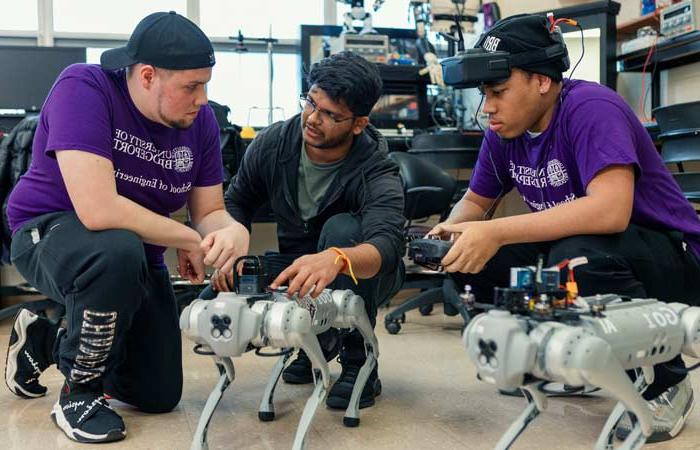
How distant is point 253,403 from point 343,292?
19.5 inches

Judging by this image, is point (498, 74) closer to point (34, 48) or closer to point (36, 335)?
point (36, 335)

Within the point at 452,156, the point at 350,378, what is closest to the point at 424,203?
the point at 452,156

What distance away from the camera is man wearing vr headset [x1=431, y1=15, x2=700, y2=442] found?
5.24 feet

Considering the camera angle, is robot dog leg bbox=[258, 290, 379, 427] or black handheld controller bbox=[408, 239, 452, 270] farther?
robot dog leg bbox=[258, 290, 379, 427]

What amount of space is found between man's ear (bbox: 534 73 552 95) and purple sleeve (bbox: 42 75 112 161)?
1.00 metres

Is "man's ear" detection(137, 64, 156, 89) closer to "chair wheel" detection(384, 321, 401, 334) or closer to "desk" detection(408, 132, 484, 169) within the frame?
"chair wheel" detection(384, 321, 401, 334)

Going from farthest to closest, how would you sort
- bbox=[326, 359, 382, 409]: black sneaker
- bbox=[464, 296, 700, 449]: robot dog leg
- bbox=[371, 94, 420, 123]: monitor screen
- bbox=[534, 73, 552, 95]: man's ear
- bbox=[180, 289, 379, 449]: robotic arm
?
bbox=[371, 94, 420, 123]: monitor screen < bbox=[326, 359, 382, 409]: black sneaker < bbox=[534, 73, 552, 95]: man's ear < bbox=[180, 289, 379, 449]: robotic arm < bbox=[464, 296, 700, 449]: robot dog leg

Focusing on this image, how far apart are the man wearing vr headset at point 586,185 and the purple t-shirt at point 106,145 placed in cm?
71

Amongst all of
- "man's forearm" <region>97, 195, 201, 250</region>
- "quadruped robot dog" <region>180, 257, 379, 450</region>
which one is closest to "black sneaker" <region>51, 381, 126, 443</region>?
"quadruped robot dog" <region>180, 257, 379, 450</region>

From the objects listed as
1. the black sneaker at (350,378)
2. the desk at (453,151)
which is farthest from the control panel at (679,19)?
the black sneaker at (350,378)

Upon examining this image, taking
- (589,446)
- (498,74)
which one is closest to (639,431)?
(589,446)

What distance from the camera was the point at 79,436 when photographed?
170cm

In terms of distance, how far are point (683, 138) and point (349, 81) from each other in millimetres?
1727

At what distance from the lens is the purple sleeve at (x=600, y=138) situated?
1.60 metres
